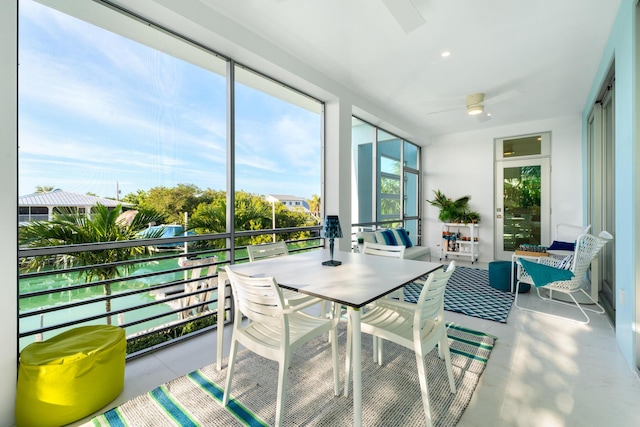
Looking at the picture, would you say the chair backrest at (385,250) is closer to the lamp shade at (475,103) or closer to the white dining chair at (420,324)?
the white dining chair at (420,324)

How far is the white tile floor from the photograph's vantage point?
62.2 inches

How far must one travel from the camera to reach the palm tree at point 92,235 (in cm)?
181

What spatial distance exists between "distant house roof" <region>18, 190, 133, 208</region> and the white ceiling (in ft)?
4.66

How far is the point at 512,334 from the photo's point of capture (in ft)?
8.45

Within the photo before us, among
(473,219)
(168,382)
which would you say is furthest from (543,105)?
(168,382)

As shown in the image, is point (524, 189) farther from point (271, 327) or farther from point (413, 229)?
point (271, 327)

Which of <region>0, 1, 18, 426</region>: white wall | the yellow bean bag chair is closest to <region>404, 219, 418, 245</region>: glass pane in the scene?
the yellow bean bag chair

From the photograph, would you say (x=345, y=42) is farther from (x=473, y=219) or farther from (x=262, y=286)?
(x=473, y=219)

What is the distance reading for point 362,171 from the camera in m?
4.88

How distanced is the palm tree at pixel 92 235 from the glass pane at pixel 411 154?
5.18 meters

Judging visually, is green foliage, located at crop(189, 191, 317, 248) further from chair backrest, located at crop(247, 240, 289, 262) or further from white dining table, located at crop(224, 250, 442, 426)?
white dining table, located at crop(224, 250, 442, 426)

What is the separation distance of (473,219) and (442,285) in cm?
509

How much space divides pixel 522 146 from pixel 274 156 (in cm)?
518

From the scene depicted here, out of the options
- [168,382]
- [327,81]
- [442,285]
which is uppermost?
[327,81]
